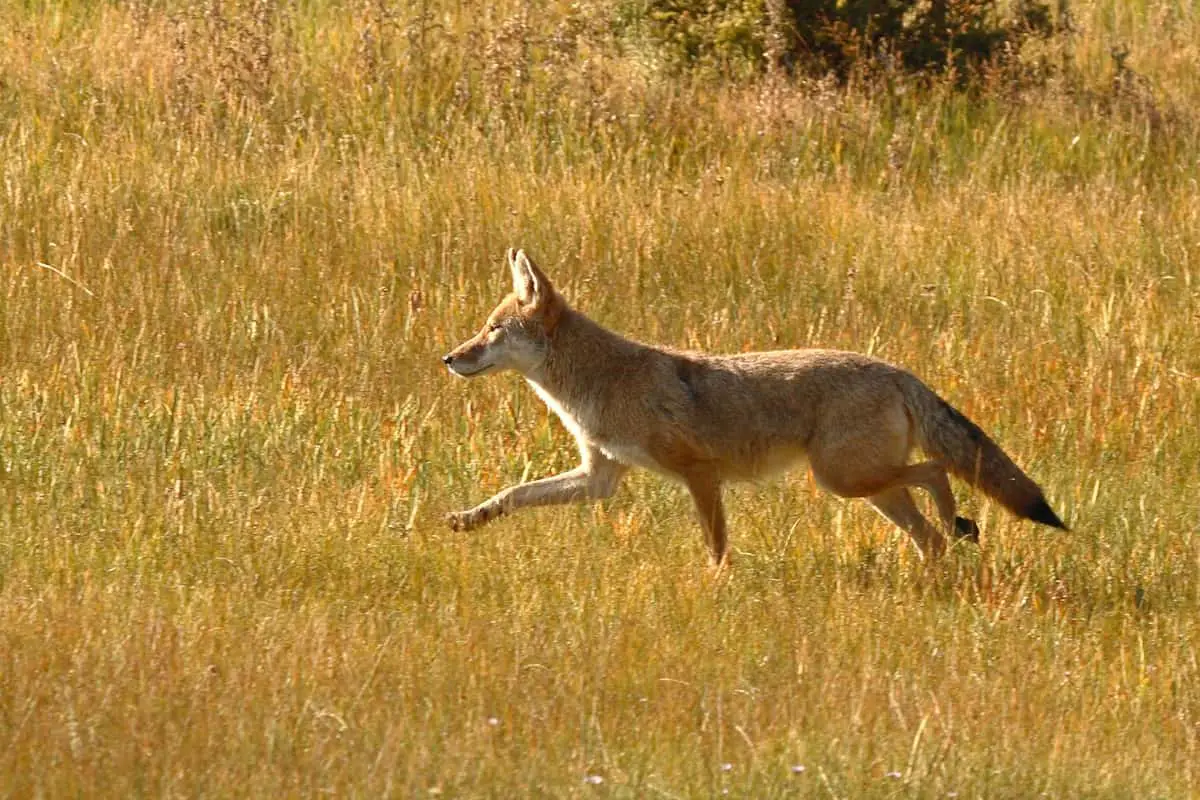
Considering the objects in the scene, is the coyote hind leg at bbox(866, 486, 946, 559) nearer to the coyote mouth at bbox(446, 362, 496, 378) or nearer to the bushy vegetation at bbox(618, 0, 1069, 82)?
the coyote mouth at bbox(446, 362, 496, 378)

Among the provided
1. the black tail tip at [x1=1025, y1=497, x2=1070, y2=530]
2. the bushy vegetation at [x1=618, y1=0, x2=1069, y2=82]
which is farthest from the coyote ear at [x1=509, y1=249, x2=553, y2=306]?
the bushy vegetation at [x1=618, y1=0, x2=1069, y2=82]

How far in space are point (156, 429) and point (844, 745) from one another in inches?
140

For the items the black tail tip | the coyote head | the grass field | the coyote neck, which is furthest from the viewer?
the coyote head

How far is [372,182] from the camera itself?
1031cm

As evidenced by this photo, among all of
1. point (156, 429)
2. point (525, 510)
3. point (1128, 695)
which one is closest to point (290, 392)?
point (156, 429)

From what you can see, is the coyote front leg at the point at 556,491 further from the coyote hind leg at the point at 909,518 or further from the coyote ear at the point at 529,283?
the coyote hind leg at the point at 909,518

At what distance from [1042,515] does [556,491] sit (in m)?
1.78

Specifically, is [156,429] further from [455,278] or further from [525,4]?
[525,4]

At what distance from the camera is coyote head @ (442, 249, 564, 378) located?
23.5ft

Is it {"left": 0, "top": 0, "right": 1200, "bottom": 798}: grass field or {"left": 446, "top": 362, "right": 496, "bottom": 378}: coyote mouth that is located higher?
{"left": 446, "top": 362, "right": 496, "bottom": 378}: coyote mouth

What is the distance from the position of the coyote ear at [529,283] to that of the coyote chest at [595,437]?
1.28 feet

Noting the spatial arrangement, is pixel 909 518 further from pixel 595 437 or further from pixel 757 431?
pixel 595 437

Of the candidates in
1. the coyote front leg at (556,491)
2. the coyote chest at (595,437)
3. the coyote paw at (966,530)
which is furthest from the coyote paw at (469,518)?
the coyote paw at (966,530)

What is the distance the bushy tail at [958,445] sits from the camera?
6.75m
